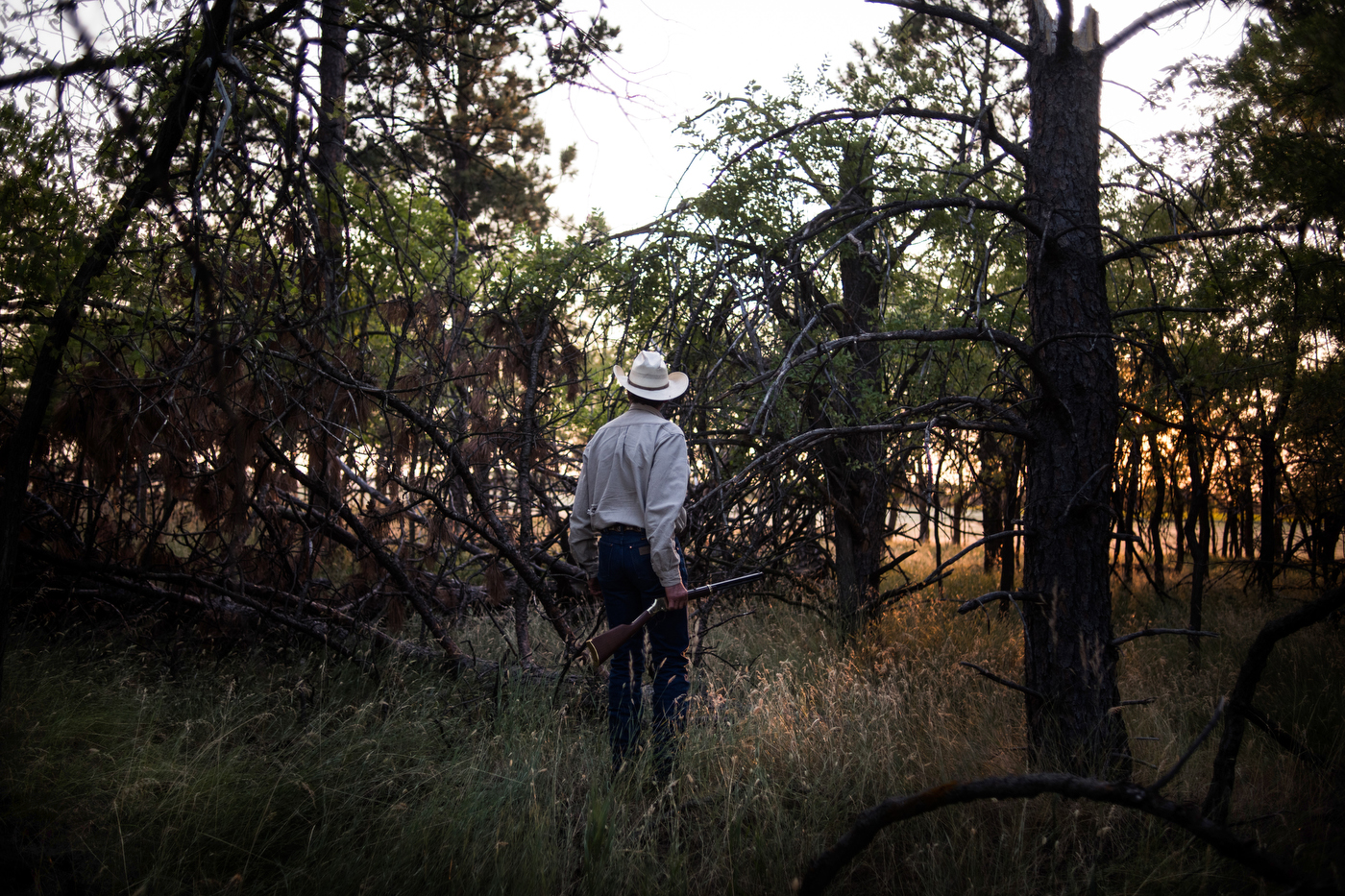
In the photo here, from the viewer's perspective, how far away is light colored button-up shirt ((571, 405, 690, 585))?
12.9 ft

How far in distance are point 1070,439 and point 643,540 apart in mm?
2041

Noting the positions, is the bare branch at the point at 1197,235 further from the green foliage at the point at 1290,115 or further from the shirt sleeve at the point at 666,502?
the shirt sleeve at the point at 666,502

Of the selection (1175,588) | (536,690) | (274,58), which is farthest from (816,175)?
(1175,588)

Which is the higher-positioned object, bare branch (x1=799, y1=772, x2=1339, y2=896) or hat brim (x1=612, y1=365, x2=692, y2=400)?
hat brim (x1=612, y1=365, x2=692, y2=400)

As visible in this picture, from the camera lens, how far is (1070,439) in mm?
3521

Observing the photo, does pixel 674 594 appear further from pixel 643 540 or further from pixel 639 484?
pixel 639 484

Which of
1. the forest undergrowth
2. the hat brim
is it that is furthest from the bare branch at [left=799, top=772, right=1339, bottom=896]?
the hat brim

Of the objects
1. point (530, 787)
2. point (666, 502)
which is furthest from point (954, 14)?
point (530, 787)

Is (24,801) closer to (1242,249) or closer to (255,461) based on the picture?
(255,461)

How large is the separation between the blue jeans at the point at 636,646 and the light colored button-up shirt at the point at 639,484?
128 mm

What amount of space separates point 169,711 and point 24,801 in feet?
3.63

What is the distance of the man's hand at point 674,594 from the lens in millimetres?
3924

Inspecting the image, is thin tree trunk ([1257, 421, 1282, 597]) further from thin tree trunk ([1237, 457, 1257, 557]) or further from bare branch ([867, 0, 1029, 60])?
bare branch ([867, 0, 1029, 60])

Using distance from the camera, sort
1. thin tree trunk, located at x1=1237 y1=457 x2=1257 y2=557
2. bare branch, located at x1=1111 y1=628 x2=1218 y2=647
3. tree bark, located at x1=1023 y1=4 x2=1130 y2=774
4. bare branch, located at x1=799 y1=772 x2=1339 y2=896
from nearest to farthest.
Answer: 1. bare branch, located at x1=799 y1=772 x2=1339 y2=896
2. bare branch, located at x1=1111 y1=628 x2=1218 y2=647
3. tree bark, located at x1=1023 y1=4 x2=1130 y2=774
4. thin tree trunk, located at x1=1237 y1=457 x2=1257 y2=557
